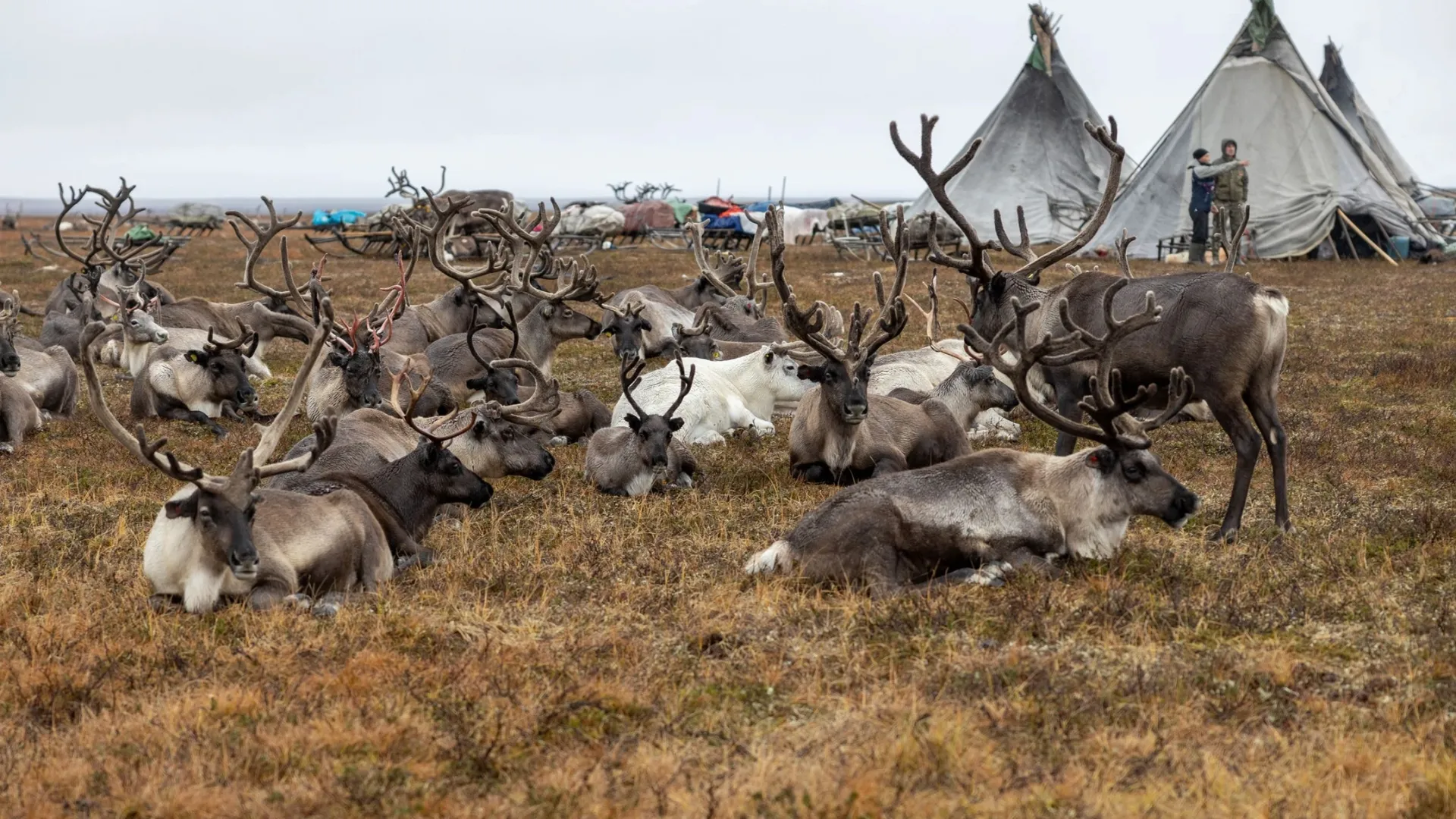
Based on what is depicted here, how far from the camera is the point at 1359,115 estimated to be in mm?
31953

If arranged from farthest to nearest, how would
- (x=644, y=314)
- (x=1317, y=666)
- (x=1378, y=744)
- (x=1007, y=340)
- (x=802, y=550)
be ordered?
(x=644, y=314) → (x=1007, y=340) → (x=802, y=550) → (x=1317, y=666) → (x=1378, y=744)

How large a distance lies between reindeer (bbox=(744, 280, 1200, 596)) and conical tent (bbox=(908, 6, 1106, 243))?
68.9ft

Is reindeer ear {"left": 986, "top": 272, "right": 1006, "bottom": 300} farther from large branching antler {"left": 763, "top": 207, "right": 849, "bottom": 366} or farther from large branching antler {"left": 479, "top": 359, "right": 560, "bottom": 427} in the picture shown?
large branching antler {"left": 479, "top": 359, "right": 560, "bottom": 427}

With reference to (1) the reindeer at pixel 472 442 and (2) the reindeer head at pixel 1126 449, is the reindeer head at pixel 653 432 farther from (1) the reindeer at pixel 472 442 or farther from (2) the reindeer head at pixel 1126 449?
(2) the reindeer head at pixel 1126 449

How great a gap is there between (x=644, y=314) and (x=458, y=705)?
32.4 feet

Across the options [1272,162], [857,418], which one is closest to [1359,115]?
[1272,162]

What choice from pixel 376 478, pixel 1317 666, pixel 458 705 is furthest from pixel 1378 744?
pixel 376 478

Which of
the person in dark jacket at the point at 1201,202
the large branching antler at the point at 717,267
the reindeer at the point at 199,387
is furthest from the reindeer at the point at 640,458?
the person in dark jacket at the point at 1201,202

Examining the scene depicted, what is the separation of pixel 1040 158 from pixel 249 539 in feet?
81.9

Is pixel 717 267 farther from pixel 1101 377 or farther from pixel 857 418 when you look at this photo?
pixel 1101 377

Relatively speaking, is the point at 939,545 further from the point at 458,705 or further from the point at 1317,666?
the point at 458,705

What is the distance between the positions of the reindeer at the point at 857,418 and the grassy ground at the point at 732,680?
2.04 feet

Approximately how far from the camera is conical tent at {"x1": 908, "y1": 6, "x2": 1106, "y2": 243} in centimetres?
2766

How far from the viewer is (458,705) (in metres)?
4.71
